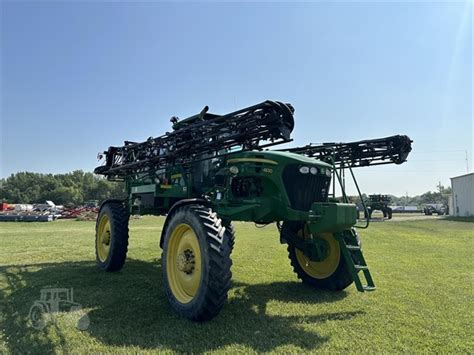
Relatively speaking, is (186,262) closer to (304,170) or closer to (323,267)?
(304,170)

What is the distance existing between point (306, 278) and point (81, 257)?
21.1 feet

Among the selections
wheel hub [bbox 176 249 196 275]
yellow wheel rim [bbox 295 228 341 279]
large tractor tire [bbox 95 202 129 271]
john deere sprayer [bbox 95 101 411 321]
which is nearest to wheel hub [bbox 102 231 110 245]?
large tractor tire [bbox 95 202 129 271]

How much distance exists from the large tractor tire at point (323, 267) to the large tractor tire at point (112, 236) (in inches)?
139

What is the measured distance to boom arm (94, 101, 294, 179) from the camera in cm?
456

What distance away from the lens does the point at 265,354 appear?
3.39 m

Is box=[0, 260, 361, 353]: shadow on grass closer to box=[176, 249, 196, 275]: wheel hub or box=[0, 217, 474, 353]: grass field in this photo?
box=[0, 217, 474, 353]: grass field

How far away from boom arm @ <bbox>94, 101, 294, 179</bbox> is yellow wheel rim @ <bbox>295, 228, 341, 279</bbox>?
1977 millimetres

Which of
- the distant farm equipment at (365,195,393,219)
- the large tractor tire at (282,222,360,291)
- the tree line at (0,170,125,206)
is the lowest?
the large tractor tire at (282,222,360,291)

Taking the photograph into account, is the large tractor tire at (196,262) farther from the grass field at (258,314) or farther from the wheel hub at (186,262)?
the grass field at (258,314)

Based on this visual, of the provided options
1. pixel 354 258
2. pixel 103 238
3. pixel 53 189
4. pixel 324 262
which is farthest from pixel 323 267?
pixel 53 189

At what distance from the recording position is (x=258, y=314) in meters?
4.64

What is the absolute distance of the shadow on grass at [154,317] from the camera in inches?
145

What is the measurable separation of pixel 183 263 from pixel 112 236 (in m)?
3.19

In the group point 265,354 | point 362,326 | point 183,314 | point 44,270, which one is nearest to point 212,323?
point 183,314
